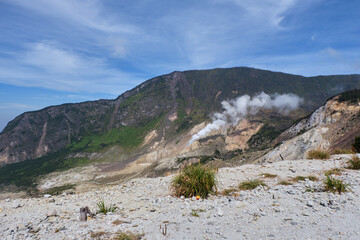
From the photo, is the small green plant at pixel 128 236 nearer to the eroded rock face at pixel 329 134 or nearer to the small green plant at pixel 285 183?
the small green plant at pixel 285 183

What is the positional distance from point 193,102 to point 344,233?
106640mm

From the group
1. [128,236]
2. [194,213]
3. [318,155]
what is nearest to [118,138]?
[318,155]

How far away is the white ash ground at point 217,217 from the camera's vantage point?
4516 mm

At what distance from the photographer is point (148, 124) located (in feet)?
344

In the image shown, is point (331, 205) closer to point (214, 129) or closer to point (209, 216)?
point (209, 216)

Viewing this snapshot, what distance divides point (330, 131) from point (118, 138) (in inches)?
3399

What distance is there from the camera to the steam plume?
7319 cm

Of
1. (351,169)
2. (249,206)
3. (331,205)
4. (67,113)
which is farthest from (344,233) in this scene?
(67,113)

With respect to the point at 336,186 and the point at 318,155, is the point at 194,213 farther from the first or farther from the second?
the point at 318,155

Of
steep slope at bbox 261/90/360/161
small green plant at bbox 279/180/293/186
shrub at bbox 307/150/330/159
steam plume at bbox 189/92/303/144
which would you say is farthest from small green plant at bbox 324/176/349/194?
steam plume at bbox 189/92/303/144

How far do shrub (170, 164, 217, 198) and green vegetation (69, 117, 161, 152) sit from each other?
3316 inches

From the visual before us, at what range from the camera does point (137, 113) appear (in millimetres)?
113000

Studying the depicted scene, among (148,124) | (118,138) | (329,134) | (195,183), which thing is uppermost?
(148,124)

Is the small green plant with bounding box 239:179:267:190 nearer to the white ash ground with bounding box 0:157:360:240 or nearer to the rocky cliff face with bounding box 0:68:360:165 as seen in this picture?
the white ash ground with bounding box 0:157:360:240
